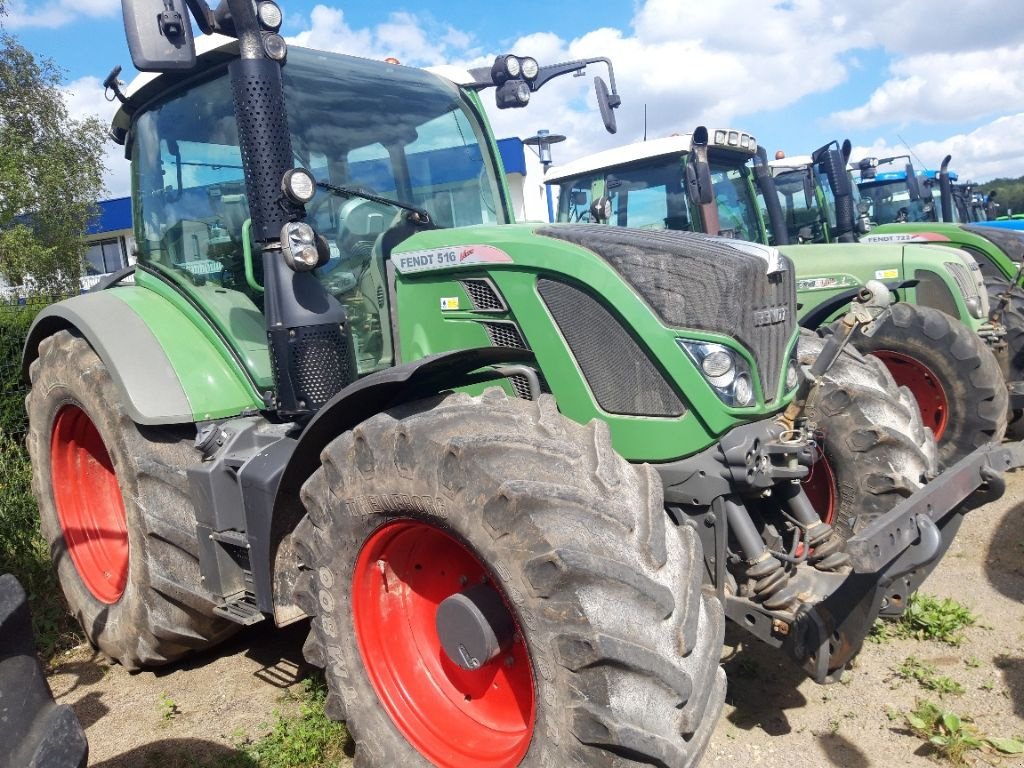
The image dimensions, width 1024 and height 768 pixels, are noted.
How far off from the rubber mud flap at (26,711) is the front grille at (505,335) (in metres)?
1.65

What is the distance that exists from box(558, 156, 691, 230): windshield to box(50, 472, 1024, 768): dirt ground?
3.87m

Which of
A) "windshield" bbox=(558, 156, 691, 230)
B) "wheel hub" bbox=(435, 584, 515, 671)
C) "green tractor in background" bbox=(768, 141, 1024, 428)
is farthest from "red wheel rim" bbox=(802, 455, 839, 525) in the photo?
"green tractor in background" bbox=(768, 141, 1024, 428)

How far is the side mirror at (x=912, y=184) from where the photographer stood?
11242 mm

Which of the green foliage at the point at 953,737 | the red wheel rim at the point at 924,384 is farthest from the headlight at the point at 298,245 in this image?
the red wheel rim at the point at 924,384

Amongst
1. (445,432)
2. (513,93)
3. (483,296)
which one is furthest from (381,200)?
(445,432)

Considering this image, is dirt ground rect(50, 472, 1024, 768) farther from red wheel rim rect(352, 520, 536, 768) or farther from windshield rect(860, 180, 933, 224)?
windshield rect(860, 180, 933, 224)

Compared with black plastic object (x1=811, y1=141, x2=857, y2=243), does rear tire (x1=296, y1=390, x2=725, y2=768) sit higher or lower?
lower

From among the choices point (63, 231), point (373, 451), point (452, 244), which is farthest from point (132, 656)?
point (63, 231)

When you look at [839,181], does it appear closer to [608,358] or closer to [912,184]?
[912,184]

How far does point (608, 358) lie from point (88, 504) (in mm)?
3013

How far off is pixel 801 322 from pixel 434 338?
398cm

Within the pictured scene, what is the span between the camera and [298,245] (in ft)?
9.73

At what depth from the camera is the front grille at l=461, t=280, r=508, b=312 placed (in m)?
3.03

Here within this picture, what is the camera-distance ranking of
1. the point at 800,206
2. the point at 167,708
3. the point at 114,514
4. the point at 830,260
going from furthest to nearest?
the point at 800,206 → the point at 830,260 → the point at 114,514 → the point at 167,708
